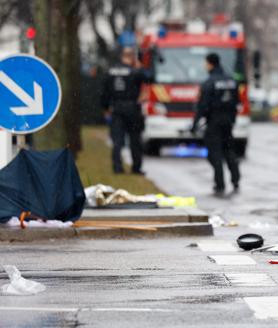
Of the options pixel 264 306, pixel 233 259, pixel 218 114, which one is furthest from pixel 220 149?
pixel 264 306

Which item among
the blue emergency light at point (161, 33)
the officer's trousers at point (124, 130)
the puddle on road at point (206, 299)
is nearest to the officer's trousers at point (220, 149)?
the officer's trousers at point (124, 130)

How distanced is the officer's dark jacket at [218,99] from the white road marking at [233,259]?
8.44 meters

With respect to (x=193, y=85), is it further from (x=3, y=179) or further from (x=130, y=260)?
(x=130, y=260)

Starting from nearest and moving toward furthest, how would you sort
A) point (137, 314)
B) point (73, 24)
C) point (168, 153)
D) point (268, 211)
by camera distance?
point (137, 314), point (268, 211), point (73, 24), point (168, 153)

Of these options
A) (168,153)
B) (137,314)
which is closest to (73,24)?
(168,153)

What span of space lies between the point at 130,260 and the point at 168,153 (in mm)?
23172

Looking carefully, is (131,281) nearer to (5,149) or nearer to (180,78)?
(5,149)

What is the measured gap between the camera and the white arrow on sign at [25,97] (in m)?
12.7

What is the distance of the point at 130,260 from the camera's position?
10.8m

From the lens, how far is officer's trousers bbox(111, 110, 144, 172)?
867 inches

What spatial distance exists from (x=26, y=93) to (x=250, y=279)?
4125 mm

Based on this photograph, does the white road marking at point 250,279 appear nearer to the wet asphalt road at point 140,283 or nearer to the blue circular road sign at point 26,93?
the wet asphalt road at point 140,283

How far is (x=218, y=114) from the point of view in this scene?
65.4ft

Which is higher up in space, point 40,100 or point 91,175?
point 40,100
